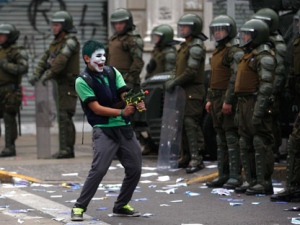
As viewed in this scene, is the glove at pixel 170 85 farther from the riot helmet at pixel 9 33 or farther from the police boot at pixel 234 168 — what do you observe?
the riot helmet at pixel 9 33

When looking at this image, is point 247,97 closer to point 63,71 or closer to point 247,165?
point 247,165

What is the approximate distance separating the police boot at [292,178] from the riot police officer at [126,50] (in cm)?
428

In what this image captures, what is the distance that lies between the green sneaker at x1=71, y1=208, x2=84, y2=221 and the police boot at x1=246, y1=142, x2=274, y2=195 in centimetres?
265

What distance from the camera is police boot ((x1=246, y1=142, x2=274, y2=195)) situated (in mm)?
12250

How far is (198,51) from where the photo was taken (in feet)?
46.4

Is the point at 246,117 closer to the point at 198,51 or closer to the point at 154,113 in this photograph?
the point at 198,51

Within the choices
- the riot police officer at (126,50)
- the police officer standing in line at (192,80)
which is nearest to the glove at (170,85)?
the police officer standing in line at (192,80)

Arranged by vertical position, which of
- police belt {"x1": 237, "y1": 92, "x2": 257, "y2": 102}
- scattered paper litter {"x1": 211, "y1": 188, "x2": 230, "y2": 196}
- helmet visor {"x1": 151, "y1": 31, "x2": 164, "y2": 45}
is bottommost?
scattered paper litter {"x1": 211, "y1": 188, "x2": 230, "y2": 196}

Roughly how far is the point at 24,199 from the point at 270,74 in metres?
3.04

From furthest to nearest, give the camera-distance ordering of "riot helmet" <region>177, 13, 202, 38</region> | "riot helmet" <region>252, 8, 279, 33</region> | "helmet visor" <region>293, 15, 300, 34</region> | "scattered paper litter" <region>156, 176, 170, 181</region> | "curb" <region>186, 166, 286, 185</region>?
"riot helmet" <region>177, 13, 202, 38</region> < "scattered paper litter" <region>156, 176, 170, 181</region> < "curb" <region>186, 166, 286, 185</region> < "riot helmet" <region>252, 8, 279, 33</region> < "helmet visor" <region>293, 15, 300, 34</region>

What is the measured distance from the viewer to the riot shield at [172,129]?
14.4m

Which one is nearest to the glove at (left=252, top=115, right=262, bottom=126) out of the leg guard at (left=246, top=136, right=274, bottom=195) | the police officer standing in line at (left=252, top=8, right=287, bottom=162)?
the leg guard at (left=246, top=136, right=274, bottom=195)

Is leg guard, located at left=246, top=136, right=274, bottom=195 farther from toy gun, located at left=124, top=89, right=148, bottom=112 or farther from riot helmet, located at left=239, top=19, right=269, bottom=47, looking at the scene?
toy gun, located at left=124, top=89, right=148, bottom=112

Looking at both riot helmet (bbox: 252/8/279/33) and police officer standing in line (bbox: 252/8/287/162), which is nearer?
police officer standing in line (bbox: 252/8/287/162)
